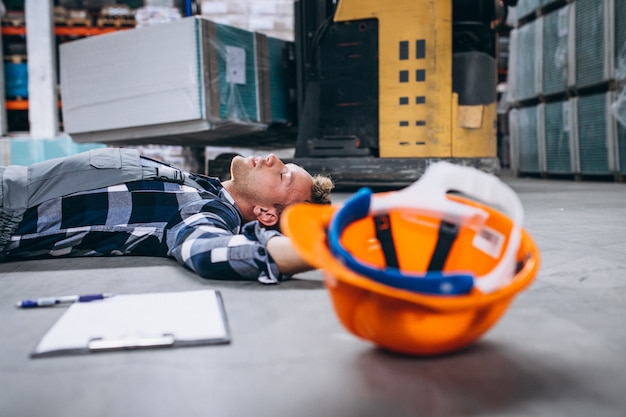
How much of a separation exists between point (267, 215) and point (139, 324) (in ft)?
3.30

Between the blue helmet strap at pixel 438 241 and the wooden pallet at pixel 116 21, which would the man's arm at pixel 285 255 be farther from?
the wooden pallet at pixel 116 21

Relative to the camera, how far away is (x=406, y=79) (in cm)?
516

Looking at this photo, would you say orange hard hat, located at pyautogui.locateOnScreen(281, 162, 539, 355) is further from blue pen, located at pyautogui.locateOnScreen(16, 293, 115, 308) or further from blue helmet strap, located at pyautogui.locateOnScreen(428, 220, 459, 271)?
blue pen, located at pyautogui.locateOnScreen(16, 293, 115, 308)

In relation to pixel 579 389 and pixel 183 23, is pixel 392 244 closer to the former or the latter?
pixel 579 389

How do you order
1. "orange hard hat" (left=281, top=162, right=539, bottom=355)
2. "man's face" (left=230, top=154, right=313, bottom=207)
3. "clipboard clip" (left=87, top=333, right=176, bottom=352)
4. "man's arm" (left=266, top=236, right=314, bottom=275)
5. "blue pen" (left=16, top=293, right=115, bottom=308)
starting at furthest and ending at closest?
"man's face" (left=230, top=154, right=313, bottom=207) < "man's arm" (left=266, top=236, right=314, bottom=275) < "blue pen" (left=16, top=293, right=115, bottom=308) < "clipboard clip" (left=87, top=333, right=176, bottom=352) < "orange hard hat" (left=281, top=162, right=539, bottom=355)

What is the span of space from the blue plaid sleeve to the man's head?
27 centimetres

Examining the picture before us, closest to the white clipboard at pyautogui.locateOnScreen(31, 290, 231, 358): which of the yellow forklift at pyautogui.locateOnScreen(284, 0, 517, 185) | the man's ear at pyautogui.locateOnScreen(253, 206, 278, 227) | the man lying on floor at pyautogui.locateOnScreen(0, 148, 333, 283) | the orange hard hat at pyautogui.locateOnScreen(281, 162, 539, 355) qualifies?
the orange hard hat at pyautogui.locateOnScreen(281, 162, 539, 355)

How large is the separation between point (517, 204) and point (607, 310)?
2.16 feet

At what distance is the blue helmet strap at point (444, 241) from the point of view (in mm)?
1191

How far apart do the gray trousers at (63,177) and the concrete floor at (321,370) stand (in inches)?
20.3

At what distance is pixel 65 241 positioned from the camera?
2104 mm

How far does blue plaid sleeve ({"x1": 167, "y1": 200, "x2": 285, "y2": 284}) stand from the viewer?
1.69m

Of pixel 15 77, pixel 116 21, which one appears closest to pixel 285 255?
pixel 116 21

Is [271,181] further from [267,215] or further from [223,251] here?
[223,251]
